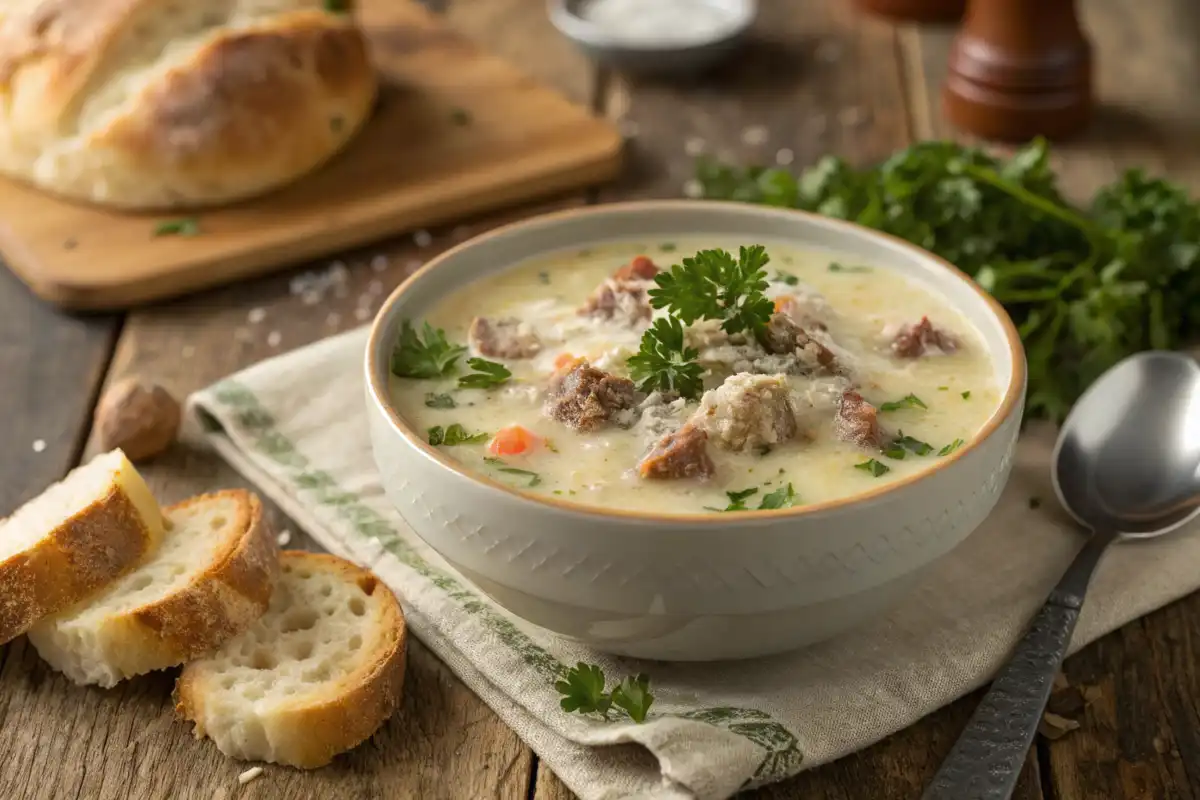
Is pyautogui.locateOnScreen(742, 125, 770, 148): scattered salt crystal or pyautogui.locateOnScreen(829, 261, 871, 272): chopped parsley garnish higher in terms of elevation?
pyautogui.locateOnScreen(829, 261, 871, 272): chopped parsley garnish

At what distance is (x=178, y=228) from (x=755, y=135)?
1.73 meters

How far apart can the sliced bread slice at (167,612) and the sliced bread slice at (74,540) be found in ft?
0.10

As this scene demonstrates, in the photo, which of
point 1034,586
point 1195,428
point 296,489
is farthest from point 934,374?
point 296,489

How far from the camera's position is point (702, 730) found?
2.14 meters

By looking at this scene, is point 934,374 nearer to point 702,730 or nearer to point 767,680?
point 767,680

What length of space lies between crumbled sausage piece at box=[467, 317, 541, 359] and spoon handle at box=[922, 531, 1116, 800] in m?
0.96

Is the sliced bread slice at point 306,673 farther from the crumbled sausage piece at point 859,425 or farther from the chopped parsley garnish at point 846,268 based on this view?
the chopped parsley garnish at point 846,268

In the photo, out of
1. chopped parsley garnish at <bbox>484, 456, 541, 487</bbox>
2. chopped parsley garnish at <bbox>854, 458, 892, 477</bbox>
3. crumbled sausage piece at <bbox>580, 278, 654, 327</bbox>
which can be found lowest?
crumbled sausage piece at <bbox>580, 278, 654, 327</bbox>

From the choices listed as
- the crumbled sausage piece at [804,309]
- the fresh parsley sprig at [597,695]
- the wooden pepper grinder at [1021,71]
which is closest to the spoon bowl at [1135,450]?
the crumbled sausage piece at [804,309]

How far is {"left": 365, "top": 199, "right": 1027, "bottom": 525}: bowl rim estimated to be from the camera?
2.01 metres

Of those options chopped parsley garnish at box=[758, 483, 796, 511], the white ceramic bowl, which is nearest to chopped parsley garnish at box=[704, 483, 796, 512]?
chopped parsley garnish at box=[758, 483, 796, 511]

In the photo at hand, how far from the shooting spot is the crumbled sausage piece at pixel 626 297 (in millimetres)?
2598

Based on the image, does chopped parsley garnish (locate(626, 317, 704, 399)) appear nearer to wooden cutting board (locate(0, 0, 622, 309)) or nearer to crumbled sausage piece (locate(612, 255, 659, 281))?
crumbled sausage piece (locate(612, 255, 659, 281))

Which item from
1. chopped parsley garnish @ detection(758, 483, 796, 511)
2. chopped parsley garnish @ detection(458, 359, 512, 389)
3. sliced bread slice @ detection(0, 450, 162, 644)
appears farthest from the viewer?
chopped parsley garnish @ detection(458, 359, 512, 389)
